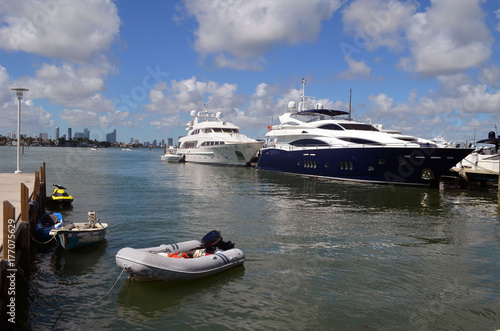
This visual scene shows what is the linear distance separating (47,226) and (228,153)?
1752 inches

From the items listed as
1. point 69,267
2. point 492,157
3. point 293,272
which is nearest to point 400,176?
point 492,157

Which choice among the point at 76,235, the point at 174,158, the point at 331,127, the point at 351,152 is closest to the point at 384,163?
the point at 351,152

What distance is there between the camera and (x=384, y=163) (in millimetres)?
A: 29938

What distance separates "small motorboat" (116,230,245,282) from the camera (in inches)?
342

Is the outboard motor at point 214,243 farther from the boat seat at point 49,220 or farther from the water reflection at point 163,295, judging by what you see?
the boat seat at point 49,220

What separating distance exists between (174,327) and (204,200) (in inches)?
614

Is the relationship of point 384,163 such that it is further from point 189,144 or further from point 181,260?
point 189,144

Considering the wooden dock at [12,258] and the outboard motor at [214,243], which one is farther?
the outboard motor at [214,243]

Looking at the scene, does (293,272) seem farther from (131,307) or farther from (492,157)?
(492,157)

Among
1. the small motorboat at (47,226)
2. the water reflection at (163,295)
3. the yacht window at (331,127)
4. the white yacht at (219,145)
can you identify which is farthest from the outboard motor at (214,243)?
the white yacht at (219,145)

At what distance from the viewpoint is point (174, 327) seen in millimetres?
7254

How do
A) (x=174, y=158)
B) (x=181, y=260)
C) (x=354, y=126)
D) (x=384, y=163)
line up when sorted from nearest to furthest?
1. (x=181, y=260)
2. (x=384, y=163)
3. (x=354, y=126)
4. (x=174, y=158)

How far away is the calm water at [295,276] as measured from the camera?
7.57 m

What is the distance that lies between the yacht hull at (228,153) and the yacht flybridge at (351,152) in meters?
9.57
